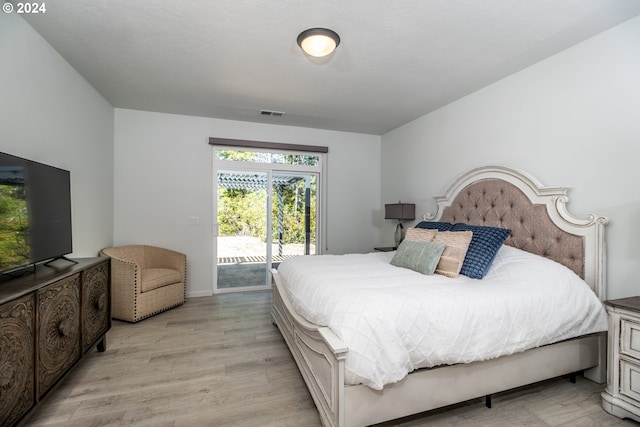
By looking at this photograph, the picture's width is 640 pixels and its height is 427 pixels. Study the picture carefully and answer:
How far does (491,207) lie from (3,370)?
3497 mm

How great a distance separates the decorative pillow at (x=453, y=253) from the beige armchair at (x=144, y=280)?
118 inches

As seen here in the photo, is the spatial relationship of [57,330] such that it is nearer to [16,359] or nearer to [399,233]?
[16,359]

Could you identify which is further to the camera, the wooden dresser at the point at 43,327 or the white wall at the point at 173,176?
the white wall at the point at 173,176

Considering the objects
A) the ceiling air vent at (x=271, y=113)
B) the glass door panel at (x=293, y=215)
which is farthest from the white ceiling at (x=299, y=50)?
the glass door panel at (x=293, y=215)

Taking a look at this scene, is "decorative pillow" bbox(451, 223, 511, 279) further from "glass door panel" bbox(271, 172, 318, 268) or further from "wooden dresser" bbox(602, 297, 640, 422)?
"glass door panel" bbox(271, 172, 318, 268)

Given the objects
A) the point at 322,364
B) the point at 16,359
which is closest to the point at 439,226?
the point at 322,364

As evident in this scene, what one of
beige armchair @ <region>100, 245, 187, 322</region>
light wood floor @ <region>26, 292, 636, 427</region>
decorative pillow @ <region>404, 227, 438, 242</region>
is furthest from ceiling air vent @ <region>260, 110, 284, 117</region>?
light wood floor @ <region>26, 292, 636, 427</region>

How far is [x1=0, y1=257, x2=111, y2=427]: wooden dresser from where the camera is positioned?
1273mm

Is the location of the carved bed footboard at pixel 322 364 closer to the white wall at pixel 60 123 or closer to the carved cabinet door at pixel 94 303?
the carved cabinet door at pixel 94 303

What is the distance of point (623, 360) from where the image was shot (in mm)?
1654

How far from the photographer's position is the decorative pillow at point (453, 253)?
2.14 meters

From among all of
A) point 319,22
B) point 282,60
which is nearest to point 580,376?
point 319,22

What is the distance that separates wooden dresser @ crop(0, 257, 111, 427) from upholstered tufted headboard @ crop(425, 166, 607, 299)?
3.40 meters

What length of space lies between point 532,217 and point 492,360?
1.34 m
